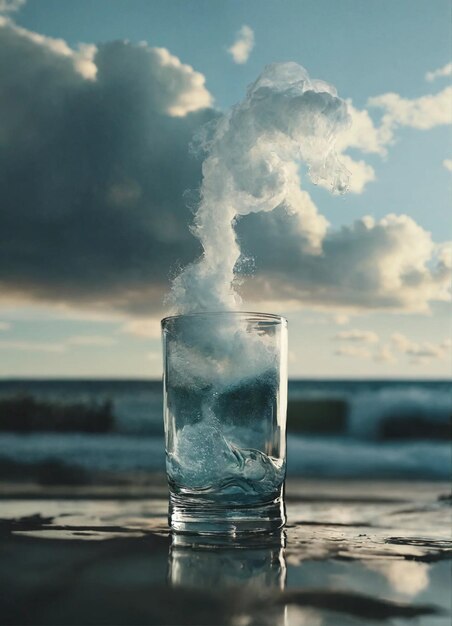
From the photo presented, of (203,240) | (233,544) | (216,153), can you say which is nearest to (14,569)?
(233,544)

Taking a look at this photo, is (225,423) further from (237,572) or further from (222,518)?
(237,572)

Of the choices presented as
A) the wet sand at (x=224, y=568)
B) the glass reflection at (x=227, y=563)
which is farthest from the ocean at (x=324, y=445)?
the glass reflection at (x=227, y=563)

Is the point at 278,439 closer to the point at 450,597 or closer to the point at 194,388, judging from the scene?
the point at 194,388

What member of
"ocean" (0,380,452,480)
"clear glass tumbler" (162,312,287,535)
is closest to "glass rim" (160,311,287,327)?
"clear glass tumbler" (162,312,287,535)

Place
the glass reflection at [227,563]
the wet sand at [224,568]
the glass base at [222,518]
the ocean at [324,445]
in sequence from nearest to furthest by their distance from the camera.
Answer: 1. the wet sand at [224,568]
2. the glass reflection at [227,563]
3. the glass base at [222,518]
4. the ocean at [324,445]

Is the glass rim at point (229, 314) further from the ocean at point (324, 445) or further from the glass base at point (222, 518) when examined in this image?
the ocean at point (324, 445)

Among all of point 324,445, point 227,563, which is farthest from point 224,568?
point 324,445

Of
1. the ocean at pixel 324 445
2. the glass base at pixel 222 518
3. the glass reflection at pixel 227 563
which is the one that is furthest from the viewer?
the ocean at pixel 324 445
